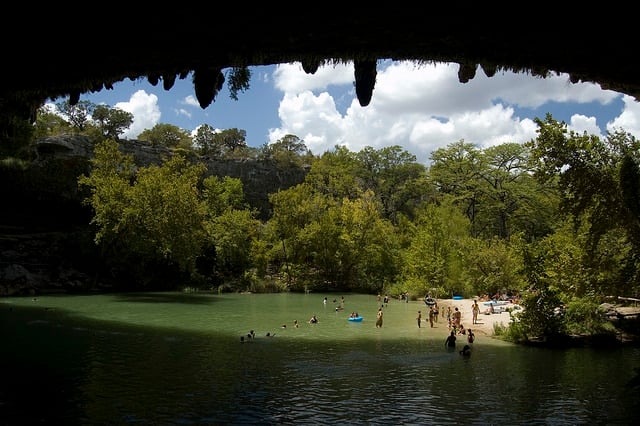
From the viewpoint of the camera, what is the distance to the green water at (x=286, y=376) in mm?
13172

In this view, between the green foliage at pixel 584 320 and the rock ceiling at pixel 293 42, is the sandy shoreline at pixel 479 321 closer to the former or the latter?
the green foliage at pixel 584 320

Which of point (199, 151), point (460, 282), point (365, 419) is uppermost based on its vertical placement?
point (199, 151)

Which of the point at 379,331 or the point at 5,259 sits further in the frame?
the point at 5,259

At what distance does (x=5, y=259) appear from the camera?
149 ft

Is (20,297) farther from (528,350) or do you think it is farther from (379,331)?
(528,350)

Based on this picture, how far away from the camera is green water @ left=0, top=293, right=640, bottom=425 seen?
13.2m

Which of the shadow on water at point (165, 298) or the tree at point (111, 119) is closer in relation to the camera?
the shadow on water at point (165, 298)

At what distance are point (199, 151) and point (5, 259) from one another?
3481 cm

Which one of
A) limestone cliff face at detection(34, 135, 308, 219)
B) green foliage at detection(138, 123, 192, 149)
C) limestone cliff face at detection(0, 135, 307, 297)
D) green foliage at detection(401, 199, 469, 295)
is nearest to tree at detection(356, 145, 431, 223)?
limestone cliff face at detection(34, 135, 308, 219)

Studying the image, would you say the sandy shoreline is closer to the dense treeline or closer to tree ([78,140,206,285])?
the dense treeline

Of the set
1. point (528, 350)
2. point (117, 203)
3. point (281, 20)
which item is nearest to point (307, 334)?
point (528, 350)

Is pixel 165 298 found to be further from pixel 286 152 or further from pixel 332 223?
pixel 286 152

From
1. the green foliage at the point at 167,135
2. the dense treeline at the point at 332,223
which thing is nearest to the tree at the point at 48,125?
the dense treeline at the point at 332,223

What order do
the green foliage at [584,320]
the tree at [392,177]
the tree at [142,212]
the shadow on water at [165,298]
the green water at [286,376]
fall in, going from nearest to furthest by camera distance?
the green water at [286,376]
the green foliage at [584,320]
the shadow on water at [165,298]
the tree at [142,212]
the tree at [392,177]
